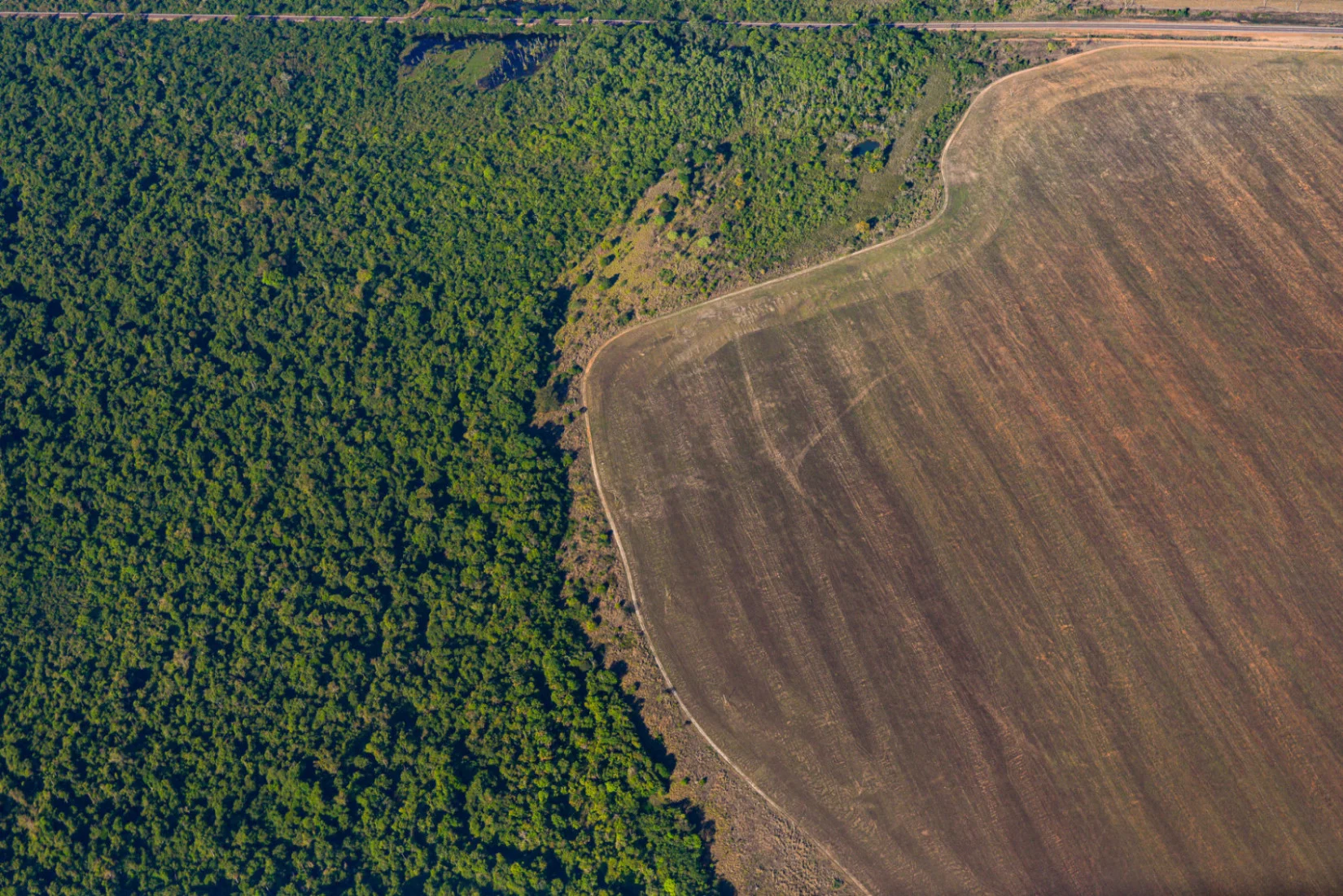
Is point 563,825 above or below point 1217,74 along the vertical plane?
below

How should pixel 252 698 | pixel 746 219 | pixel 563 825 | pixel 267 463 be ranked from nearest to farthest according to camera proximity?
pixel 563 825, pixel 252 698, pixel 267 463, pixel 746 219

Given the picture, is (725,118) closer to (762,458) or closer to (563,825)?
(762,458)

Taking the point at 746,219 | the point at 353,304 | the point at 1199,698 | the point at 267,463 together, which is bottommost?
the point at 1199,698

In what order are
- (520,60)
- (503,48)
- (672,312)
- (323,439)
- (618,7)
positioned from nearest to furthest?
(323,439) < (672,312) < (520,60) < (503,48) < (618,7)

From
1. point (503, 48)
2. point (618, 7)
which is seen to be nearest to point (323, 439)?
point (503, 48)

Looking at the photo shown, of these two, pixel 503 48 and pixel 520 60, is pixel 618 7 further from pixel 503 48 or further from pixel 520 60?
pixel 503 48

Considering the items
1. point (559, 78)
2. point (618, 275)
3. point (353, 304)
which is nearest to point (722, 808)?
point (618, 275)
